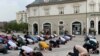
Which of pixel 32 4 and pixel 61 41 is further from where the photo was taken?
pixel 32 4

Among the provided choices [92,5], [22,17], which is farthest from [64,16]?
[22,17]

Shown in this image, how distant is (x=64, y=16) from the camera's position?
5797 centimetres

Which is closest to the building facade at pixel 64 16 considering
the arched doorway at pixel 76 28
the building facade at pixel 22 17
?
the arched doorway at pixel 76 28

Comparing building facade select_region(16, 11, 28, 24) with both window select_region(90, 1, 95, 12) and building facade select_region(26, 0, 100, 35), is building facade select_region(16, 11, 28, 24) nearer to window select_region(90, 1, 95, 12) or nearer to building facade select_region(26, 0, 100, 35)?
building facade select_region(26, 0, 100, 35)

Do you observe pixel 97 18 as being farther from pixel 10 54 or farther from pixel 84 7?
pixel 10 54

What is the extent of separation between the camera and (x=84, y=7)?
5425cm

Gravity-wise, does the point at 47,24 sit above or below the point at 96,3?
below

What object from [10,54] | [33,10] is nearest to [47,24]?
[33,10]

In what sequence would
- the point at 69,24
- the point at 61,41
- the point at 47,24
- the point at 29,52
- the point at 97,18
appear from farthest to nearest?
the point at 47,24
the point at 69,24
the point at 97,18
the point at 61,41
the point at 29,52

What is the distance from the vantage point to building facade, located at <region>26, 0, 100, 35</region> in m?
52.9

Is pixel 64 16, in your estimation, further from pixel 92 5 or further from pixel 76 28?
pixel 92 5

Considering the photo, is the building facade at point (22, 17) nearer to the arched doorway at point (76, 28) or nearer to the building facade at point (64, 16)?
the building facade at point (64, 16)

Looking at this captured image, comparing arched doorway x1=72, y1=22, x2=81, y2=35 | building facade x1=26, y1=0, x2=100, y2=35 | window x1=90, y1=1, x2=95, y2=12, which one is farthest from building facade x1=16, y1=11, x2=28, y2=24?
window x1=90, y1=1, x2=95, y2=12

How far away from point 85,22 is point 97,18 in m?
2.69
